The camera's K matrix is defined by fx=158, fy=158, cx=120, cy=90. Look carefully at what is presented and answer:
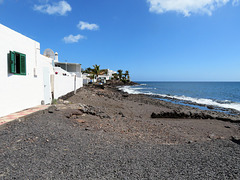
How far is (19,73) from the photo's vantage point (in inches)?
245

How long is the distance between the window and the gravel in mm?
2164

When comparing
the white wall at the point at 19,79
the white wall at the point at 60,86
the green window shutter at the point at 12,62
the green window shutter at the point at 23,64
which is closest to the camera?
the white wall at the point at 19,79

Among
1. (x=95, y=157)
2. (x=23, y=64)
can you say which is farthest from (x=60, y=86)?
(x=95, y=157)

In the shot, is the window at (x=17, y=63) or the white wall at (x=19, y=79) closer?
the white wall at (x=19, y=79)

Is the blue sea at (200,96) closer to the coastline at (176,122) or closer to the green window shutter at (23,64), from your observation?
the coastline at (176,122)

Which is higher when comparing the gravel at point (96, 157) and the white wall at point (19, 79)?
the white wall at point (19, 79)

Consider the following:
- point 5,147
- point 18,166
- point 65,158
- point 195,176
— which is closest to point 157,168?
point 195,176

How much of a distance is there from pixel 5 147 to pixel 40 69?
16.8 ft

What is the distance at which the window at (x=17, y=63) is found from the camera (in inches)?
221

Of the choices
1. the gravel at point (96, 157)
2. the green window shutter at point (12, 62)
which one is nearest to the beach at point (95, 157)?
the gravel at point (96, 157)

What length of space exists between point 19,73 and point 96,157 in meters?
4.89

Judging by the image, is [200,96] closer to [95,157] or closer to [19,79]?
[19,79]

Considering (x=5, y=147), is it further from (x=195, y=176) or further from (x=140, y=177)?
(x=195, y=176)

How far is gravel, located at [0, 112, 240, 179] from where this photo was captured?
2.86 metres
